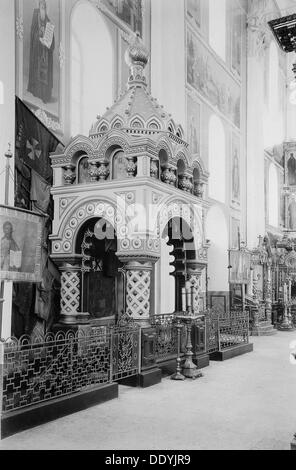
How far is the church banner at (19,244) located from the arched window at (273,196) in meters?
15.3

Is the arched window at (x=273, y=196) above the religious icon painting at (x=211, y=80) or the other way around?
the other way around

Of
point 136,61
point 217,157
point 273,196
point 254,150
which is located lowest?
point 273,196

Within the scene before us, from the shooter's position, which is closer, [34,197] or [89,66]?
[34,197]

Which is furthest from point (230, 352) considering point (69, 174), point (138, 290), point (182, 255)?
point (69, 174)

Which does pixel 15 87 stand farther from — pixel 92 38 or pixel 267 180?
pixel 267 180

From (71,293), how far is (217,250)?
318 inches

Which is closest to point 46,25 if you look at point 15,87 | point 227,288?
point 15,87

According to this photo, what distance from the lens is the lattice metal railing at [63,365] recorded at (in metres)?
4.68

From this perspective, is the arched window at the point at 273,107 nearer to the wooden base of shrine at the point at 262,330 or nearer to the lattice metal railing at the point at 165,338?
the wooden base of shrine at the point at 262,330

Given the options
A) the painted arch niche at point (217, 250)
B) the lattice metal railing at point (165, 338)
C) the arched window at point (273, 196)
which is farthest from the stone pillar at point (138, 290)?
the arched window at point (273, 196)

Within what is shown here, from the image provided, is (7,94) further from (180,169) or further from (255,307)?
(255,307)

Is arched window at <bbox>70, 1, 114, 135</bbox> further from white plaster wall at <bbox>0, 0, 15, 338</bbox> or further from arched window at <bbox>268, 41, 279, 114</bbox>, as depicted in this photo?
arched window at <bbox>268, 41, 279, 114</bbox>

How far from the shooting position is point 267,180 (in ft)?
62.3

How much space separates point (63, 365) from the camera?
17.6 ft
